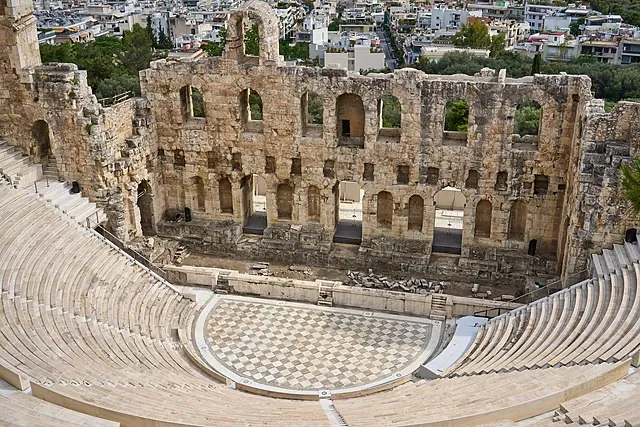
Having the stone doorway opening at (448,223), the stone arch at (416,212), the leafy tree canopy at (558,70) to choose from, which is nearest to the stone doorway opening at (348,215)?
the stone arch at (416,212)

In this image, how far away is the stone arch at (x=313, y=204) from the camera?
92.7 feet

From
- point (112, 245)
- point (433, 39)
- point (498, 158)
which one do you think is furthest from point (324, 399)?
point (433, 39)

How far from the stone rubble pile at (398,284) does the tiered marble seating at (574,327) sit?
358 cm

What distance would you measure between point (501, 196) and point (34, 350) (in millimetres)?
17215

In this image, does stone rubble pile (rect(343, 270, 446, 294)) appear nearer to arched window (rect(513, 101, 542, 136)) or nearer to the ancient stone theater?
the ancient stone theater

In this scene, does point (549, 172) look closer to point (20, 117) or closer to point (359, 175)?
point (359, 175)

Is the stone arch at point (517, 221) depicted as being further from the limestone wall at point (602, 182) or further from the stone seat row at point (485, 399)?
the stone seat row at point (485, 399)

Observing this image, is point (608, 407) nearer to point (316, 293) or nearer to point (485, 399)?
point (485, 399)

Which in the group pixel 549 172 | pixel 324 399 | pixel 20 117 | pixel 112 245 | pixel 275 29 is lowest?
pixel 324 399

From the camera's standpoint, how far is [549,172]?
1000 inches

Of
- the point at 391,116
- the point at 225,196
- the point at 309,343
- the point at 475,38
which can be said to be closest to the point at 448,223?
the point at 225,196

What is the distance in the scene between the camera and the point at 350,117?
27.6 meters

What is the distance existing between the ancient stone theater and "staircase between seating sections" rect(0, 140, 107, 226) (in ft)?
0.28

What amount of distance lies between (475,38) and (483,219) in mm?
55373
